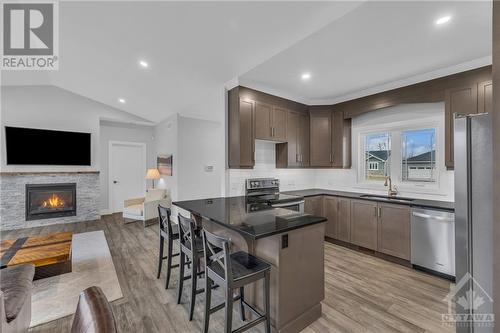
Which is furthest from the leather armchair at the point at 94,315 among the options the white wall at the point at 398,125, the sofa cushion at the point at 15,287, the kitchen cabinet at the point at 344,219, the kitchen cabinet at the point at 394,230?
the white wall at the point at 398,125

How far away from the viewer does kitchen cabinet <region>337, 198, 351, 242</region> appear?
366cm

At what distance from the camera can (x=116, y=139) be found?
6438mm

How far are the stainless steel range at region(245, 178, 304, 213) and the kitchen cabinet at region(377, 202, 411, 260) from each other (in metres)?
1.17

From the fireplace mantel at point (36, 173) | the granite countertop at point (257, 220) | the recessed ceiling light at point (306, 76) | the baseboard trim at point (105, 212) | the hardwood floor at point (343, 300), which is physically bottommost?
the hardwood floor at point (343, 300)

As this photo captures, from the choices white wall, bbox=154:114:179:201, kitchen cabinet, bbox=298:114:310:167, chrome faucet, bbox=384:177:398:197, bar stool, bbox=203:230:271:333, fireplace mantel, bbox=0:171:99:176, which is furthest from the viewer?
white wall, bbox=154:114:179:201

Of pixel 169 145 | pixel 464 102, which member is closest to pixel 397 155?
pixel 464 102

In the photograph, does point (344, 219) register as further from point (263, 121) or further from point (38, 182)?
point (38, 182)

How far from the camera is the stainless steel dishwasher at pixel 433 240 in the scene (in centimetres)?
263

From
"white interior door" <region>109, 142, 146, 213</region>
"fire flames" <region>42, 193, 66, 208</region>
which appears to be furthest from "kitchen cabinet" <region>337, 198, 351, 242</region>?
"fire flames" <region>42, 193, 66, 208</region>

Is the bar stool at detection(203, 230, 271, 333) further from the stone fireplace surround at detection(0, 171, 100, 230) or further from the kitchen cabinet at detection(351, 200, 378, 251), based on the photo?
the stone fireplace surround at detection(0, 171, 100, 230)

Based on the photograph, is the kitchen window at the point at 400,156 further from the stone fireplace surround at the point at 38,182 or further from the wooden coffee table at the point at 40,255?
the stone fireplace surround at the point at 38,182

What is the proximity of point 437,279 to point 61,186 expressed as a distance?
24.4 feet

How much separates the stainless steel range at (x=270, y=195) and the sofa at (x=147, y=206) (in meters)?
2.74

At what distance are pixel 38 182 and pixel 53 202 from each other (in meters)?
0.56
